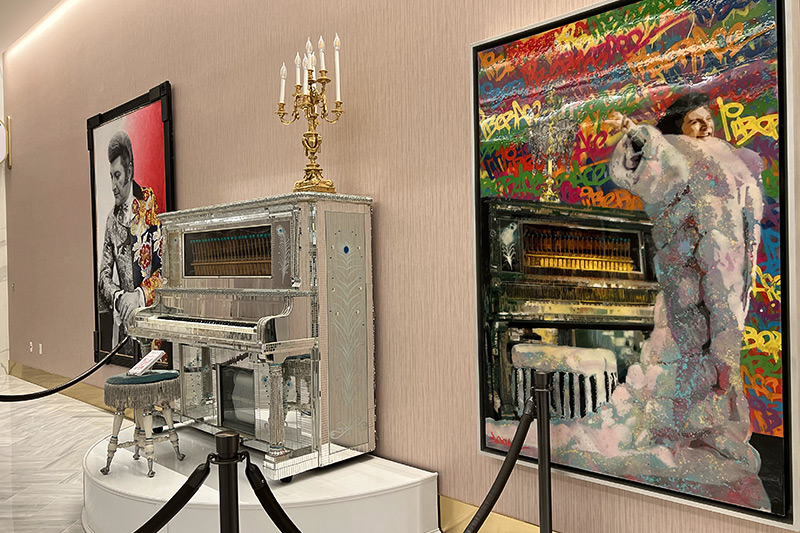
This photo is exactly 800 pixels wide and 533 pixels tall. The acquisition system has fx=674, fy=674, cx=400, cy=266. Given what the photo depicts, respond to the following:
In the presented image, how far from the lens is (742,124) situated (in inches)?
93.1

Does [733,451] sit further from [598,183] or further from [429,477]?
[429,477]

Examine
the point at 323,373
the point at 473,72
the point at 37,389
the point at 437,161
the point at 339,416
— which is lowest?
the point at 37,389

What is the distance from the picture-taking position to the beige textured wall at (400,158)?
10.5 feet

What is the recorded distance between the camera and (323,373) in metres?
3.46

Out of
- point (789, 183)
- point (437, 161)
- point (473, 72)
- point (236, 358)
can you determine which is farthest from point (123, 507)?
point (789, 183)

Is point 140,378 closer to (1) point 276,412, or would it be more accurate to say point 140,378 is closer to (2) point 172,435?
(2) point 172,435

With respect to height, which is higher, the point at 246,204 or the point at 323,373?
the point at 246,204

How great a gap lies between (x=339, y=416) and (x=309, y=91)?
1.77 meters

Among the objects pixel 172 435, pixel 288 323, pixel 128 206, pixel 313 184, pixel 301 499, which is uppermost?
pixel 128 206

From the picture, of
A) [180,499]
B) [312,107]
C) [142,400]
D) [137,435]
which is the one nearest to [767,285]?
[180,499]

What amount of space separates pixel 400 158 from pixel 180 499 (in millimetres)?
2130

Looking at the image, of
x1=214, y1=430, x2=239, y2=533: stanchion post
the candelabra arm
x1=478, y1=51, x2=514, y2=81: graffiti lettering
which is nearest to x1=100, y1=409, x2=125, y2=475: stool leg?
x1=214, y1=430, x2=239, y2=533: stanchion post

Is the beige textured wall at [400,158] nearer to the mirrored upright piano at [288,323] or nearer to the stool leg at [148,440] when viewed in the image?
the mirrored upright piano at [288,323]

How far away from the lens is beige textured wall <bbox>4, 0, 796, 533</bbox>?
3.21 meters
